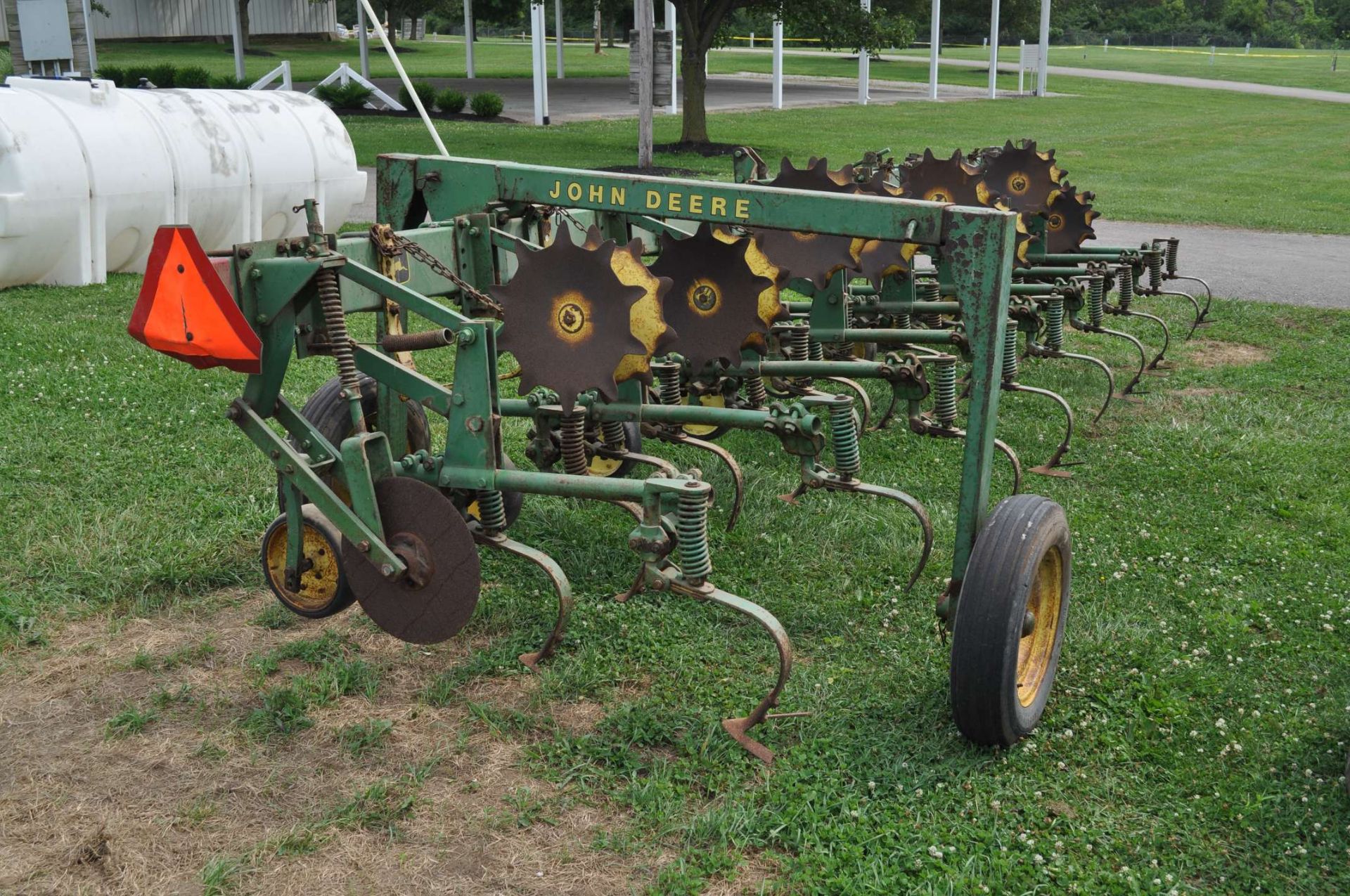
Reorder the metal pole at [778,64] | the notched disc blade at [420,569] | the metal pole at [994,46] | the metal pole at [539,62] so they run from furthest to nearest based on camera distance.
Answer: the metal pole at [994,46] → the metal pole at [778,64] → the metal pole at [539,62] → the notched disc blade at [420,569]

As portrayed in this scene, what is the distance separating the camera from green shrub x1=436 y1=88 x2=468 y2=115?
25312 millimetres

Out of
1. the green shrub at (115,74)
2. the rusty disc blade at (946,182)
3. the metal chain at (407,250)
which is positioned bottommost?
the metal chain at (407,250)

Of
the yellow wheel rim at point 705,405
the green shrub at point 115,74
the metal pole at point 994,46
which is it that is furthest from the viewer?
the metal pole at point 994,46

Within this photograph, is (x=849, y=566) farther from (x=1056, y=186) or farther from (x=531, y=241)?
(x=1056, y=186)

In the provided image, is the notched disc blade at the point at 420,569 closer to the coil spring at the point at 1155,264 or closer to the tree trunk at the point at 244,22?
the coil spring at the point at 1155,264

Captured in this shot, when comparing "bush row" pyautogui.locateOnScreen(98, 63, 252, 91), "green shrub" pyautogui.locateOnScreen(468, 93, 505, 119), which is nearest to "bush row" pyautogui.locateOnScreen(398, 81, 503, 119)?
"green shrub" pyautogui.locateOnScreen(468, 93, 505, 119)

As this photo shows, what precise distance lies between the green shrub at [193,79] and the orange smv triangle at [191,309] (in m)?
24.5

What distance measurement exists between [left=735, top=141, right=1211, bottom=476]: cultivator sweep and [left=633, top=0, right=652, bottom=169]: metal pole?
10.7 metres

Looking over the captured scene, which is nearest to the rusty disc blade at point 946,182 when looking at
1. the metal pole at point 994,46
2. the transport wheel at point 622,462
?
the transport wheel at point 622,462

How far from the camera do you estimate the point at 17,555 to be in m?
4.88

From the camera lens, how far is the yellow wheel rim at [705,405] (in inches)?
230

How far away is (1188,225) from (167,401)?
1257 cm

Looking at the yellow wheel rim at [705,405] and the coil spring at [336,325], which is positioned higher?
the coil spring at [336,325]

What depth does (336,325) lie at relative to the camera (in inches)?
159
